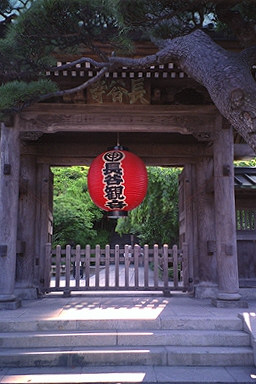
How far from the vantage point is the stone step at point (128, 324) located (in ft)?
16.2

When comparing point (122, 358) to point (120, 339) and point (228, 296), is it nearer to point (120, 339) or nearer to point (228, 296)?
point (120, 339)

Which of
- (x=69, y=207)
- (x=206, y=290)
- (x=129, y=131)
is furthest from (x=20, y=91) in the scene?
(x=69, y=207)

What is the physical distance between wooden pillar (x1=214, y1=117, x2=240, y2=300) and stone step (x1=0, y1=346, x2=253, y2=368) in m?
2.03

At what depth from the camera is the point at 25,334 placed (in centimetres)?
474

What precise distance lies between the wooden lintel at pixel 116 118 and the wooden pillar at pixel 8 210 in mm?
439

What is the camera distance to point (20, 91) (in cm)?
483

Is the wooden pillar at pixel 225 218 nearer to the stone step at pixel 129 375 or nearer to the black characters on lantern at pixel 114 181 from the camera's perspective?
the black characters on lantern at pixel 114 181

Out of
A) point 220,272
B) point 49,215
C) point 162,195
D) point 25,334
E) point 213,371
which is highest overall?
point 162,195

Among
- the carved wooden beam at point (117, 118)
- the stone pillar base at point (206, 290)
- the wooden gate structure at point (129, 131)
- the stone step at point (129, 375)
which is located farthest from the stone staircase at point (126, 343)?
the carved wooden beam at point (117, 118)

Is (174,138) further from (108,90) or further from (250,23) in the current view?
(250,23)

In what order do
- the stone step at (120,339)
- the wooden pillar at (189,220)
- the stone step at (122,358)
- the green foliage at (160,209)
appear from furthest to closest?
the green foliage at (160,209) < the wooden pillar at (189,220) < the stone step at (120,339) < the stone step at (122,358)

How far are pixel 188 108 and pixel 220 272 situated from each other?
3.42 meters

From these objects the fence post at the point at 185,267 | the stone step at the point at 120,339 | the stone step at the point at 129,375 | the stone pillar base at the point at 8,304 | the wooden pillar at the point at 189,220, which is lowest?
the stone step at the point at 129,375

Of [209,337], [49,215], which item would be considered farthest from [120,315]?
[49,215]
